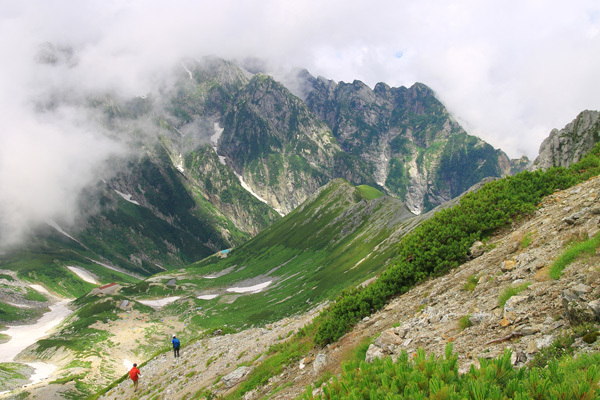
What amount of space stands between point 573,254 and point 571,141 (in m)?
62.6

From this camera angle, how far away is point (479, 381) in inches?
243

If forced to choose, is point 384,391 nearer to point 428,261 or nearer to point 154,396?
point 428,261

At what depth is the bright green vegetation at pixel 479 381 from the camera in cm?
527

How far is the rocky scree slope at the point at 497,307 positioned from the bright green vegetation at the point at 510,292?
9 centimetres

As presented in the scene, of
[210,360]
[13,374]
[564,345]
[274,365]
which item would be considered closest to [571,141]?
[274,365]

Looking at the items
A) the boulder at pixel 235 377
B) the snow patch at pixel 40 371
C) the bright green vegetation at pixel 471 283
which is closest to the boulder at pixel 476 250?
the bright green vegetation at pixel 471 283

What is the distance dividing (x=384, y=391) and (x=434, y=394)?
1.25 metres

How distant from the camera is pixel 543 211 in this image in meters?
17.4

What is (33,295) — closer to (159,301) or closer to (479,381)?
(159,301)

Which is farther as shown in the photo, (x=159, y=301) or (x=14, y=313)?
(x=14, y=313)

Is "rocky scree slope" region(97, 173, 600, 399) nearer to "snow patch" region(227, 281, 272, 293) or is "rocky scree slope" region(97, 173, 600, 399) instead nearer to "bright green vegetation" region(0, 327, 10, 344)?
"snow patch" region(227, 281, 272, 293)

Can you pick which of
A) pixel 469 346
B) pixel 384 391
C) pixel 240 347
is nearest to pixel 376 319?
pixel 469 346

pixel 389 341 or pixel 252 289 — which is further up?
pixel 252 289

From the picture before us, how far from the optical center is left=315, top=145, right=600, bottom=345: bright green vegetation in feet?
58.2
